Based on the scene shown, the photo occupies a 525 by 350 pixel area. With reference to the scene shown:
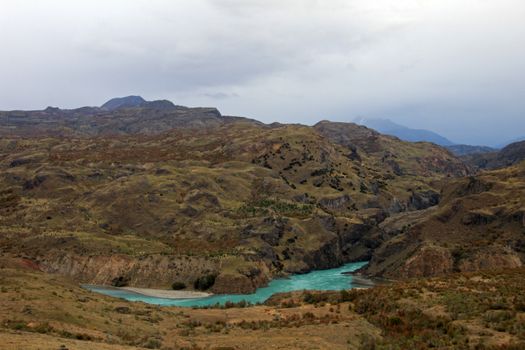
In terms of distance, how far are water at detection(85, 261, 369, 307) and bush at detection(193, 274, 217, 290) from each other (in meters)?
5.46

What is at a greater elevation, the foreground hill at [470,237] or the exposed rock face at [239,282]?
the foreground hill at [470,237]

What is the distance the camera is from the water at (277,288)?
106312 mm

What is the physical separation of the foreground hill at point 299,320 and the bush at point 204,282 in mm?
56352

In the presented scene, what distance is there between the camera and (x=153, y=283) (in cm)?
12112

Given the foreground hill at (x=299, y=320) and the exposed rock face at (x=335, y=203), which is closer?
the foreground hill at (x=299, y=320)

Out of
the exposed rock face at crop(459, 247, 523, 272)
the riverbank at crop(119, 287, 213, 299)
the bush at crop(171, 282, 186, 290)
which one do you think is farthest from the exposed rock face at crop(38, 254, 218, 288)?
the exposed rock face at crop(459, 247, 523, 272)

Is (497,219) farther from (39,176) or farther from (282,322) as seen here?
(39,176)

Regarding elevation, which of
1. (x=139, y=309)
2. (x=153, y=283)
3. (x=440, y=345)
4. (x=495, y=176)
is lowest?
(x=153, y=283)

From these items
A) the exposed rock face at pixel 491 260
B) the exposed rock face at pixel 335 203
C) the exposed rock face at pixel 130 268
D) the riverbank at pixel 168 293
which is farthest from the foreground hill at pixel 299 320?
the exposed rock face at pixel 335 203

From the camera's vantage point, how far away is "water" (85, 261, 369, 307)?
106 m

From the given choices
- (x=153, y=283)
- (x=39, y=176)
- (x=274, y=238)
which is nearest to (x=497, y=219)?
(x=274, y=238)

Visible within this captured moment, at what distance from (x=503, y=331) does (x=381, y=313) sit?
39.4ft

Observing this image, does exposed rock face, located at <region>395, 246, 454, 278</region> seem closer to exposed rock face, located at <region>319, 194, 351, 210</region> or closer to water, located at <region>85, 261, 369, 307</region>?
water, located at <region>85, 261, 369, 307</region>

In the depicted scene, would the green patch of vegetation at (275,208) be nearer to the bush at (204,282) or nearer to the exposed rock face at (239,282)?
the exposed rock face at (239,282)
